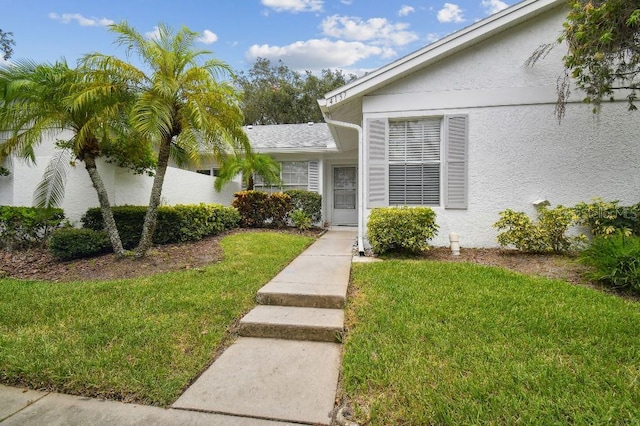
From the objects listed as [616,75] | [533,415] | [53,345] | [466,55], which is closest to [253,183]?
[466,55]

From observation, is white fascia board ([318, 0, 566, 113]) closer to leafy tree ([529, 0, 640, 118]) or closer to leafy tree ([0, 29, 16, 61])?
leafy tree ([529, 0, 640, 118])

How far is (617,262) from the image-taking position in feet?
15.3

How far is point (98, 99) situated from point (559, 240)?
29.1 ft

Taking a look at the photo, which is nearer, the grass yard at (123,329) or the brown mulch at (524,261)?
the grass yard at (123,329)

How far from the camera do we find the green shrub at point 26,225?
21.8 ft

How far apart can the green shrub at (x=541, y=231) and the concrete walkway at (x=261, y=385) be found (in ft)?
13.5

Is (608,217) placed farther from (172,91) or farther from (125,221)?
(125,221)

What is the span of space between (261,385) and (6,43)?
16.7m

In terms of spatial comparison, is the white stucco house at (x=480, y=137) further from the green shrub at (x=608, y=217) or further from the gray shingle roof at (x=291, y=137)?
the gray shingle roof at (x=291, y=137)

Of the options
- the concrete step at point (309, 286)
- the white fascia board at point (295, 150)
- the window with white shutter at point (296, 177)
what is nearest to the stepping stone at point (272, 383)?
the concrete step at point (309, 286)

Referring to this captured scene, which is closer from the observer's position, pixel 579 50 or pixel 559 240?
pixel 579 50

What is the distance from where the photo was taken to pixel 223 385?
2652 mm

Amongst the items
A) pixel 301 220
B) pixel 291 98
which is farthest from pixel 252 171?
pixel 291 98

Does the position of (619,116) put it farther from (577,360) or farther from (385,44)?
(385,44)
